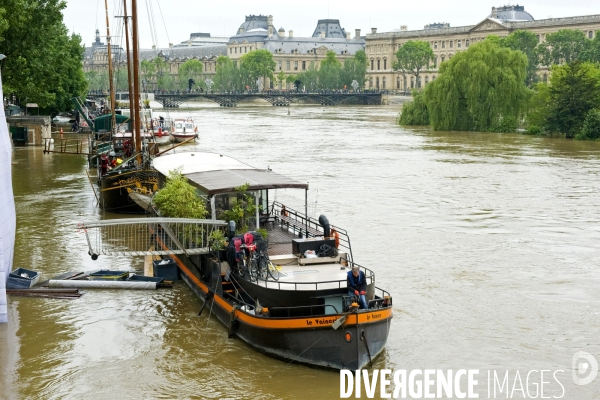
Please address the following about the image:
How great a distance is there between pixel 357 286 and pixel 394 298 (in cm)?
561

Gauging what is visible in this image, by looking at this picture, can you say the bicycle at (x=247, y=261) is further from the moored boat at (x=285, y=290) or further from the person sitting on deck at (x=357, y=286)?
the person sitting on deck at (x=357, y=286)

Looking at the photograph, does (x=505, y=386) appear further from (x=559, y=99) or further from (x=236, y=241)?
(x=559, y=99)

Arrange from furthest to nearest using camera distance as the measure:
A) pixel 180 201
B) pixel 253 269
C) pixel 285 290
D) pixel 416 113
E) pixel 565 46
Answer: pixel 565 46 → pixel 416 113 → pixel 180 201 → pixel 253 269 → pixel 285 290

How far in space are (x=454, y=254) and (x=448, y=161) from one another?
1007 inches

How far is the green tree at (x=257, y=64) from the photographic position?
185125 millimetres

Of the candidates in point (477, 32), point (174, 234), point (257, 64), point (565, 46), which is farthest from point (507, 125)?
point (257, 64)

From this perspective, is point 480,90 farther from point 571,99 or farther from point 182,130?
point 182,130

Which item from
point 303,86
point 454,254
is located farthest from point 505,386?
point 303,86

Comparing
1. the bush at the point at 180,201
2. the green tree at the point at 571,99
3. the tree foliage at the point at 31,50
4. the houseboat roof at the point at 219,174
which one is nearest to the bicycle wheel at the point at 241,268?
the houseboat roof at the point at 219,174

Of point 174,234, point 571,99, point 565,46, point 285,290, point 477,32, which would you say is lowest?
point 285,290

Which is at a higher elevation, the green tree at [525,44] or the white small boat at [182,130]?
the green tree at [525,44]

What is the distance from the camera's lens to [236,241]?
1820 centimetres

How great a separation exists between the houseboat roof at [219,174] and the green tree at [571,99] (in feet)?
159

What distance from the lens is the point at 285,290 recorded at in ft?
53.4
